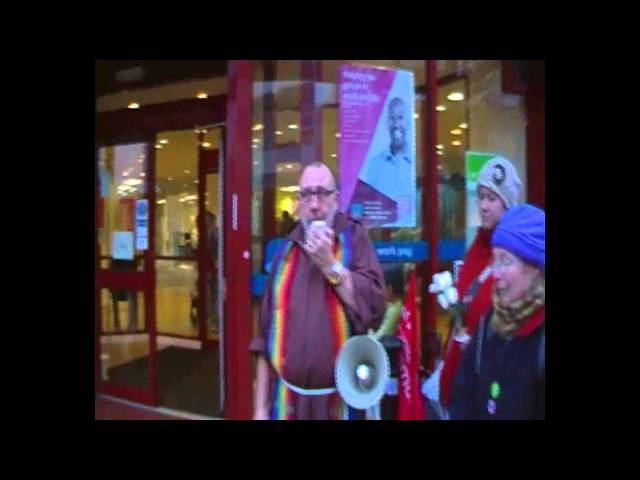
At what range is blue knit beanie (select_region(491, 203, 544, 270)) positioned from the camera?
4.23m

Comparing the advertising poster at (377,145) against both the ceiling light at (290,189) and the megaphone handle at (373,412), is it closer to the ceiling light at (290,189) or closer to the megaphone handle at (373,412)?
the ceiling light at (290,189)

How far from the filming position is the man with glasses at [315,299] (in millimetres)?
4055

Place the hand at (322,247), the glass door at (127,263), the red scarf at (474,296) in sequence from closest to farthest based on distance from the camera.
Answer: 1. the hand at (322,247)
2. the red scarf at (474,296)
3. the glass door at (127,263)

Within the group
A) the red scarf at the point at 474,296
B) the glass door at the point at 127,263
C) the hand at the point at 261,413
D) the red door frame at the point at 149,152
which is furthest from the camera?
the glass door at the point at 127,263

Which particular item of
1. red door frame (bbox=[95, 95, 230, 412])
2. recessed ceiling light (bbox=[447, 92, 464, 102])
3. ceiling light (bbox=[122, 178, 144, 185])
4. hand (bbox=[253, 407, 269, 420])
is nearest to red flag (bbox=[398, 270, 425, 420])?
hand (bbox=[253, 407, 269, 420])

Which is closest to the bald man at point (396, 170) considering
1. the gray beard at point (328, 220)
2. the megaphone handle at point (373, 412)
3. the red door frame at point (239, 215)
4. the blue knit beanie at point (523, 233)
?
the gray beard at point (328, 220)

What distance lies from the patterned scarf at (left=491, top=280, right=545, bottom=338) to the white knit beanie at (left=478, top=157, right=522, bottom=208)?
618mm

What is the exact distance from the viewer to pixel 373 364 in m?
4.15

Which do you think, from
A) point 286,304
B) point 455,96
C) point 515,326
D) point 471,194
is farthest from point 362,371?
point 455,96

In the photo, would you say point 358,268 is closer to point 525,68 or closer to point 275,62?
point 275,62

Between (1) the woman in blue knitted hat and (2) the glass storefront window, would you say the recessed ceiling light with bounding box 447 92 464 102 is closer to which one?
(2) the glass storefront window

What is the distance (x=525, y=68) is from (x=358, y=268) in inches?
70.6

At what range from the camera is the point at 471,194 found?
4363 mm
